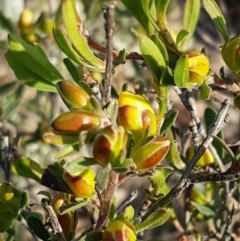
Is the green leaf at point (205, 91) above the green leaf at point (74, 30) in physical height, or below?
below

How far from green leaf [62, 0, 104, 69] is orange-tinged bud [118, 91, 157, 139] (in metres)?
0.10

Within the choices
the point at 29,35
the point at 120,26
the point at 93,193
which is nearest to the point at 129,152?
the point at 93,193

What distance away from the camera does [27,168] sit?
110 centimetres

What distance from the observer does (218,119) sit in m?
0.88

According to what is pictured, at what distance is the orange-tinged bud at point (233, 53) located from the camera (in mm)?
889

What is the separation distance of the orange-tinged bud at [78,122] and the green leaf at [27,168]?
392 mm

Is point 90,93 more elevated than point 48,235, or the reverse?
point 90,93

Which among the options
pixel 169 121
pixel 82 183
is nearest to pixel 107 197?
pixel 82 183

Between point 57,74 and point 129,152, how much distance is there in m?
0.30

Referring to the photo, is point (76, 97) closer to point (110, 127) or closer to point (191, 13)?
point (110, 127)

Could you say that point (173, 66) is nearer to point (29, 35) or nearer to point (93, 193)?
point (93, 193)

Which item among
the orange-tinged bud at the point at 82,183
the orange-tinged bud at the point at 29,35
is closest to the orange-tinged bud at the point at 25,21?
the orange-tinged bud at the point at 29,35

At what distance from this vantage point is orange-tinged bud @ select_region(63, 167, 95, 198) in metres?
0.79

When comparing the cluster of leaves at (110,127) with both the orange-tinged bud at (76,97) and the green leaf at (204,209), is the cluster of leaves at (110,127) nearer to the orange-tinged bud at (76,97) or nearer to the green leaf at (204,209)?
the orange-tinged bud at (76,97)
